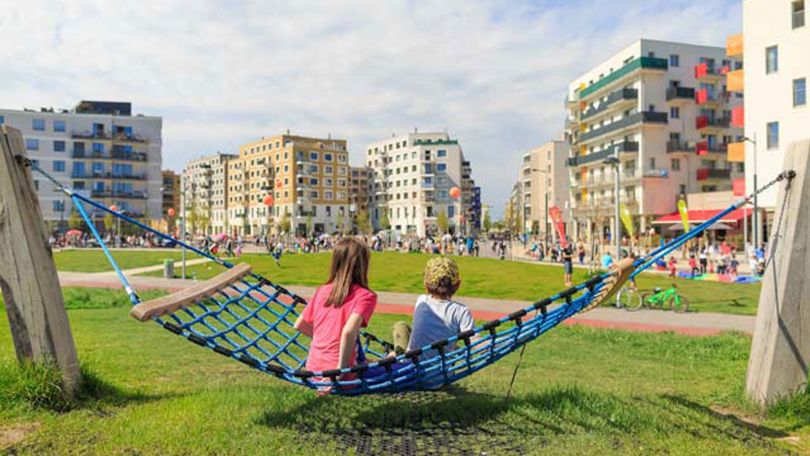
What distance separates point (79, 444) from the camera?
173 inches

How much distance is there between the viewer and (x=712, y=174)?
5650cm

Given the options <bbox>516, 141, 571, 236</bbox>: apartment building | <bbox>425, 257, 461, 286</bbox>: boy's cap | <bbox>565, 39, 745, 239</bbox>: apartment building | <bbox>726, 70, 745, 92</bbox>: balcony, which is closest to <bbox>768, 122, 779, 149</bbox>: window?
<bbox>726, 70, 745, 92</bbox>: balcony

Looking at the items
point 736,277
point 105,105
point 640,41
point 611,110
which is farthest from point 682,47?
point 105,105

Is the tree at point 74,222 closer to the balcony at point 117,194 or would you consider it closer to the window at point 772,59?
the balcony at point 117,194

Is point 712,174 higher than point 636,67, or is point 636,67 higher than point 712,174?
point 636,67

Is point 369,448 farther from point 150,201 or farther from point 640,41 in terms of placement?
point 150,201

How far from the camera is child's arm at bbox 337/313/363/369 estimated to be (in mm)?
4598

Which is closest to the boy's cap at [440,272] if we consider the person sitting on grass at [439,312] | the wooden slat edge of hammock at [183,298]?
the person sitting on grass at [439,312]

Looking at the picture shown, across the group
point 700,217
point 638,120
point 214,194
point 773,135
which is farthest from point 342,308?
point 214,194

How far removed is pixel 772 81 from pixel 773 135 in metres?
3.05

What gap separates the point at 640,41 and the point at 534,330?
58.4 meters

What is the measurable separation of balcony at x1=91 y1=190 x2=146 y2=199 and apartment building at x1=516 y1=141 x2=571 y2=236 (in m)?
55.9

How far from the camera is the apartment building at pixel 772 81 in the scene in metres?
33.3

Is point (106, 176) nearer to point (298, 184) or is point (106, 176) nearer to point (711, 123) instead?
point (298, 184)
